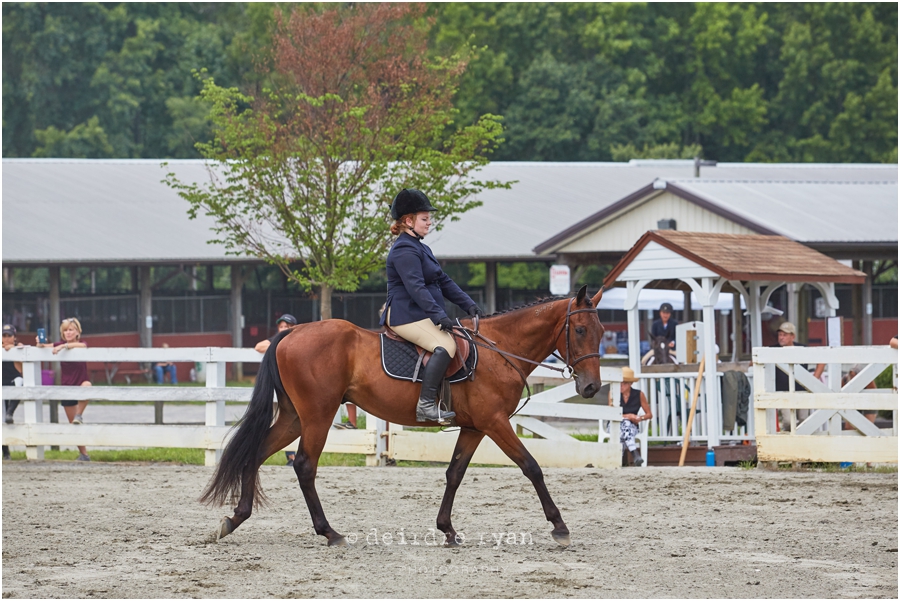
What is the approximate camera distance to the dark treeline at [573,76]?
169 ft

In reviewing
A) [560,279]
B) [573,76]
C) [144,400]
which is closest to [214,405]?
[144,400]

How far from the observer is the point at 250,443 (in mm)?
8508

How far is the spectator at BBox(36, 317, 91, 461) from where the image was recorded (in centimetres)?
1435

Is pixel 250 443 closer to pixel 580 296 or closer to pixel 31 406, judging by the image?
pixel 580 296

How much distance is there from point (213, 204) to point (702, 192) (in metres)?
10.8

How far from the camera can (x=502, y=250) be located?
30000mm

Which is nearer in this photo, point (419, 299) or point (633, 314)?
point (419, 299)

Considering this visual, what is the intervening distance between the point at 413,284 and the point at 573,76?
4672 centimetres

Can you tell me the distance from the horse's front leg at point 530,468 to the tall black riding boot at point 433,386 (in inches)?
13.3

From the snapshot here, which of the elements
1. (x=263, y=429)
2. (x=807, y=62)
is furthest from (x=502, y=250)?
(x=807, y=62)

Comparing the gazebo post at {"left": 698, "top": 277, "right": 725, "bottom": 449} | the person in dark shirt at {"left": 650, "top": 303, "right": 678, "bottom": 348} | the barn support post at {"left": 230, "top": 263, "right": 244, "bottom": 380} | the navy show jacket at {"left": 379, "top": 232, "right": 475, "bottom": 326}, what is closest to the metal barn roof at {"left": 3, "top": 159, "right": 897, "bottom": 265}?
the barn support post at {"left": 230, "top": 263, "right": 244, "bottom": 380}

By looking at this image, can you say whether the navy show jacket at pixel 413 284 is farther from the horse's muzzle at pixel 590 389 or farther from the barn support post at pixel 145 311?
the barn support post at pixel 145 311

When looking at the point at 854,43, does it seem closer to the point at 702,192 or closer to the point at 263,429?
the point at 702,192

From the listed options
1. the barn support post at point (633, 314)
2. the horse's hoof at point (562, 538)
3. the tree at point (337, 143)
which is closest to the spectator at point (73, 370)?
the tree at point (337, 143)
